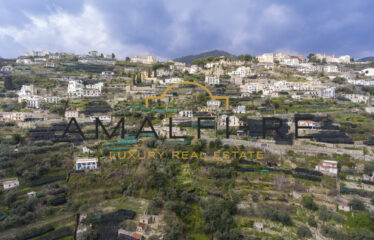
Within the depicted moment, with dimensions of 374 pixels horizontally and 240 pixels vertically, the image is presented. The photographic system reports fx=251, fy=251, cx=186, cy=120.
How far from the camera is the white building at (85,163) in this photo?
12.6 metres

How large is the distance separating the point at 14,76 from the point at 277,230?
27.9 metres

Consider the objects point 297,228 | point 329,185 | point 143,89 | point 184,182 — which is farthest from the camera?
point 143,89

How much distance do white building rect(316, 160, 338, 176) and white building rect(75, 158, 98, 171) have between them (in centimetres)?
1109

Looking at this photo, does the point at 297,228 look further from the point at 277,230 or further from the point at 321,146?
the point at 321,146

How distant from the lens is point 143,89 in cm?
2388

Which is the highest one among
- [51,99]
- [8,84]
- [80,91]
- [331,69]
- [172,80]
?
[331,69]

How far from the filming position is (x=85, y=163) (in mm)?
12641

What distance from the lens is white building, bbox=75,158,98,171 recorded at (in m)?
12.6

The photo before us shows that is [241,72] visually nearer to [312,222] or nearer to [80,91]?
[80,91]

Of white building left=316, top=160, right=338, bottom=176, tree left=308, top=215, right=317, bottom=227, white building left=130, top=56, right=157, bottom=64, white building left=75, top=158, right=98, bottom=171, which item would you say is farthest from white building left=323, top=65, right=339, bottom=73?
white building left=75, top=158, right=98, bottom=171

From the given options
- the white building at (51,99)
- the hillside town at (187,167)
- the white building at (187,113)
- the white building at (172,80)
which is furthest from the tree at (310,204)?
the white building at (51,99)

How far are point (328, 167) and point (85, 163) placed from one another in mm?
11868

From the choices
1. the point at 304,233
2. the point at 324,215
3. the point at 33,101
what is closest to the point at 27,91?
the point at 33,101

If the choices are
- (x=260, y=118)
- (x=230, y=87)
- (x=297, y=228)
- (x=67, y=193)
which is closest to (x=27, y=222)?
(x=67, y=193)
